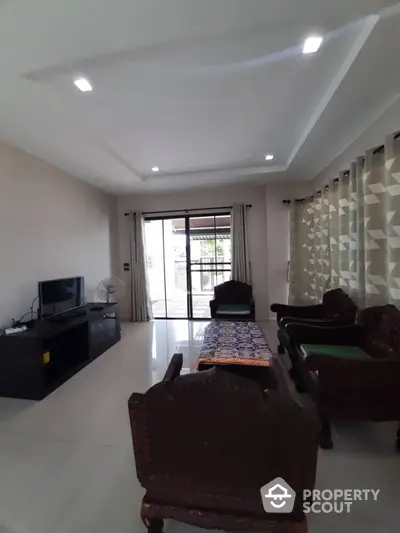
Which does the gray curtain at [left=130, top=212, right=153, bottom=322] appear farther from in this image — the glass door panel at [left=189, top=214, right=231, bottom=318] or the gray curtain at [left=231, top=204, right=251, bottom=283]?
the gray curtain at [left=231, top=204, right=251, bottom=283]

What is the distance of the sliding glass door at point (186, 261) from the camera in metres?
5.76

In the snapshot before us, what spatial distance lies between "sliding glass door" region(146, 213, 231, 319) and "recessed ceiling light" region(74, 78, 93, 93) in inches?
145

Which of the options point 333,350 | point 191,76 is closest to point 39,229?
point 191,76

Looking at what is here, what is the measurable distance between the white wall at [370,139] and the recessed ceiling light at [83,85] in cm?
251

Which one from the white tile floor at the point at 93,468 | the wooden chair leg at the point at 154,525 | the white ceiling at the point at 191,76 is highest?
the white ceiling at the point at 191,76

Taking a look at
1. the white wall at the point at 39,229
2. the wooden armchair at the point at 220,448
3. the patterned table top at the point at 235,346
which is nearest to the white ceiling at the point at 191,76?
the white wall at the point at 39,229

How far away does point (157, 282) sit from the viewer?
20.2 feet

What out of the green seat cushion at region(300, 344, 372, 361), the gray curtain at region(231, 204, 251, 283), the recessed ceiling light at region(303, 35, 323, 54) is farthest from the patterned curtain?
the gray curtain at region(231, 204, 251, 283)

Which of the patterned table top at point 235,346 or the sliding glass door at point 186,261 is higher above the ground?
the sliding glass door at point 186,261

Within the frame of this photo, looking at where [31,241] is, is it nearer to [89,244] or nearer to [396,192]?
[89,244]

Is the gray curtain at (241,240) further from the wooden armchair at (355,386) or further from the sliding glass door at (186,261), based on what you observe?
the wooden armchair at (355,386)

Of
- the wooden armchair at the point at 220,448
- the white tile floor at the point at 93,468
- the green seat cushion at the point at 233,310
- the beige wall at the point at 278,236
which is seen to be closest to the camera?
the wooden armchair at the point at 220,448

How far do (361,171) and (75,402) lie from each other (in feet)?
11.7

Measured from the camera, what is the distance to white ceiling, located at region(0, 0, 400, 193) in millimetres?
1493
